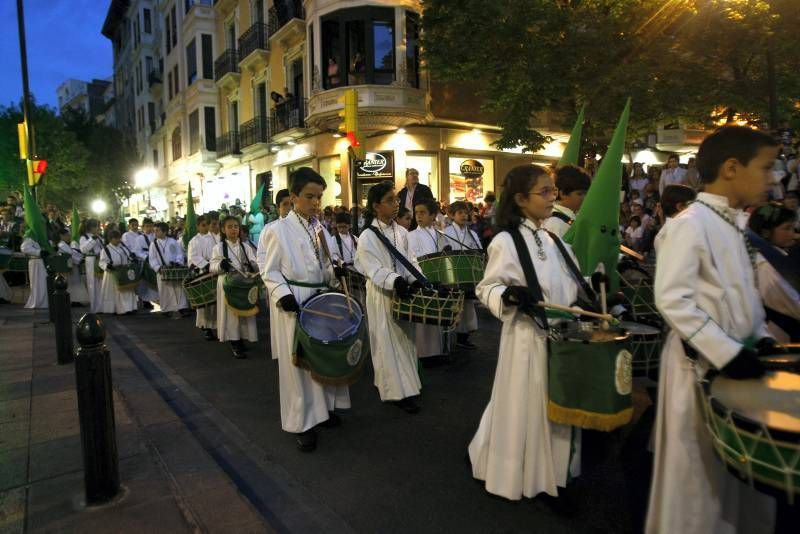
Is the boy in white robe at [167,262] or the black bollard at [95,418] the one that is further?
the boy in white robe at [167,262]

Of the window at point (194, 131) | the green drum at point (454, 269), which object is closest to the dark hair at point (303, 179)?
the green drum at point (454, 269)

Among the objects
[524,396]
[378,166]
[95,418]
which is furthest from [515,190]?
[378,166]

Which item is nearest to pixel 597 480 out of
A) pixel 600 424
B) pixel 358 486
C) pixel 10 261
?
pixel 600 424

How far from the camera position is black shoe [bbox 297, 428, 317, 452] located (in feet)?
14.7

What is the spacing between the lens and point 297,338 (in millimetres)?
4324

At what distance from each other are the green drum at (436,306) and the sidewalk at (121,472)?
1.94 metres

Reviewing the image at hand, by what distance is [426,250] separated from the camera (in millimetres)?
7195

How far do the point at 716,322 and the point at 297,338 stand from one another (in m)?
2.86

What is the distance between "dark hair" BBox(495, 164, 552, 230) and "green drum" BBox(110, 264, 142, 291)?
395 inches

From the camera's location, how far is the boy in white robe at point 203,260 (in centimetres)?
934

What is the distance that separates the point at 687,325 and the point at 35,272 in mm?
14353

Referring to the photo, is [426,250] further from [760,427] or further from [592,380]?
[760,427]

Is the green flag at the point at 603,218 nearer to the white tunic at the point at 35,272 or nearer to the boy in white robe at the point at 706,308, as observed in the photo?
the boy in white robe at the point at 706,308

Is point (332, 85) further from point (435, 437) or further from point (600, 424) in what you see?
point (600, 424)
